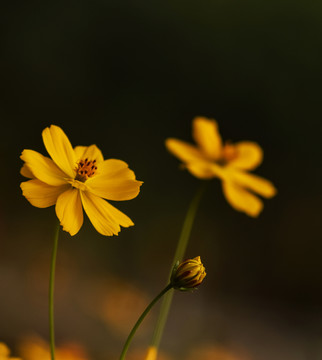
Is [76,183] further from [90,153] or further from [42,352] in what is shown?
[42,352]

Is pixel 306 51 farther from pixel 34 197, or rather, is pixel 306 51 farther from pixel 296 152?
pixel 34 197

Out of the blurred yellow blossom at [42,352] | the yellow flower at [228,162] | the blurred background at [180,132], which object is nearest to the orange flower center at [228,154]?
the yellow flower at [228,162]

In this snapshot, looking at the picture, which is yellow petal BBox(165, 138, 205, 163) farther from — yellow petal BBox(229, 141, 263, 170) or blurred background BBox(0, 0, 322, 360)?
blurred background BBox(0, 0, 322, 360)

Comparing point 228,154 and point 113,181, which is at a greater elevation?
point 228,154

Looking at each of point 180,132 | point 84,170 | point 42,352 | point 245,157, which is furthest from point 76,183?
point 180,132

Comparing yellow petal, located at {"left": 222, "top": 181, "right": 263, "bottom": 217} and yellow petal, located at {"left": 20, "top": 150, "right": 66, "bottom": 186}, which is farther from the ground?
yellow petal, located at {"left": 222, "top": 181, "right": 263, "bottom": 217}

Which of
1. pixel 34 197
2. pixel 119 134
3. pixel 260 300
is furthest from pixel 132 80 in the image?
pixel 34 197

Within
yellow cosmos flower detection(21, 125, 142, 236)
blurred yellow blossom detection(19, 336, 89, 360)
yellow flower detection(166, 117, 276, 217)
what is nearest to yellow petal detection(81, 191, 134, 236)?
yellow cosmos flower detection(21, 125, 142, 236)
